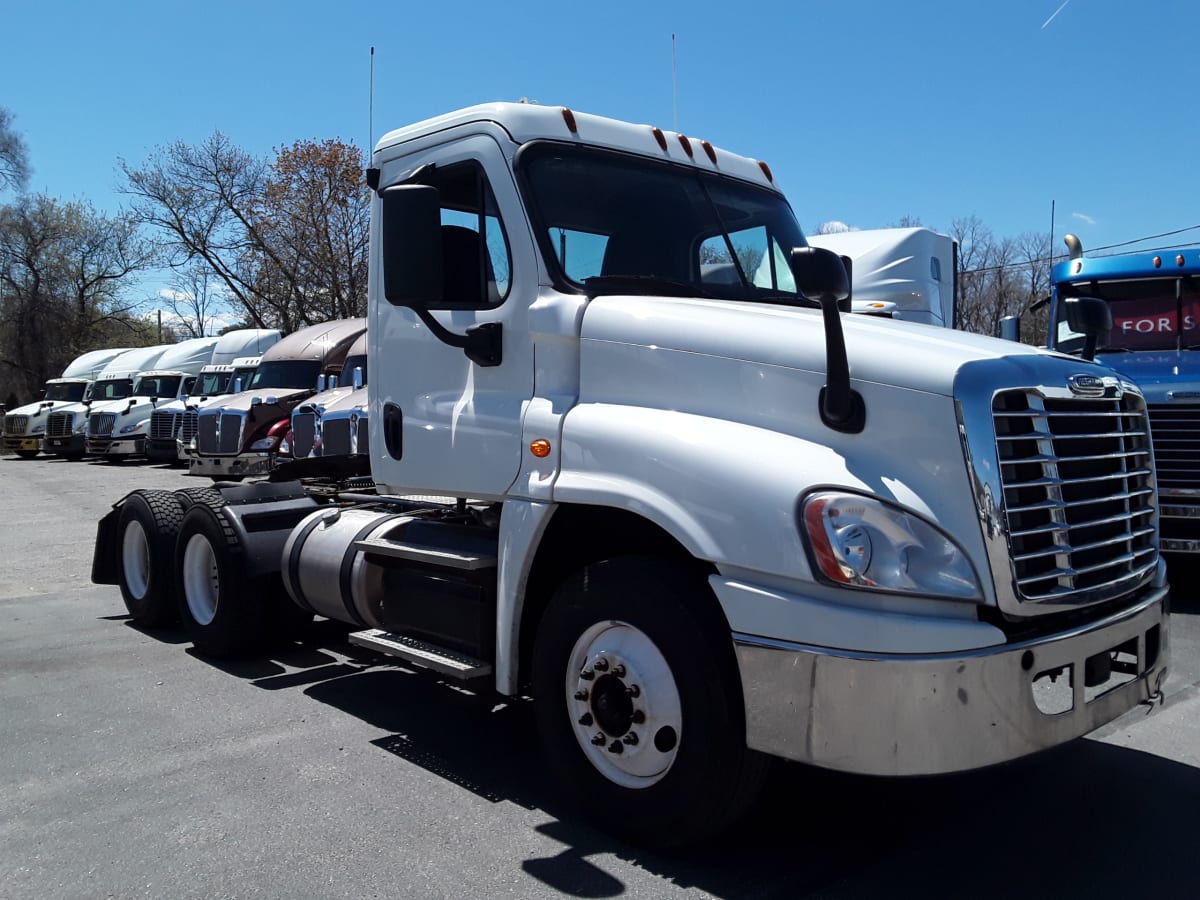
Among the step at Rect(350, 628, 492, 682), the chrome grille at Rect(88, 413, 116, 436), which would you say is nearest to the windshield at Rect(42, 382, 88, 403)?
the chrome grille at Rect(88, 413, 116, 436)

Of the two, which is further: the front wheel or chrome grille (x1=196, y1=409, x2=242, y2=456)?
chrome grille (x1=196, y1=409, x2=242, y2=456)

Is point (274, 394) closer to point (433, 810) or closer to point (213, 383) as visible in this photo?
point (213, 383)

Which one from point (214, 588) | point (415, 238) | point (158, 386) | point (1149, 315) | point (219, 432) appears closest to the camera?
point (415, 238)

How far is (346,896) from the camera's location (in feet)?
11.1

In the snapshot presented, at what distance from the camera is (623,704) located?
3695 millimetres

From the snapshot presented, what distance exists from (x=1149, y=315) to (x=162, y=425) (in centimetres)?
2359

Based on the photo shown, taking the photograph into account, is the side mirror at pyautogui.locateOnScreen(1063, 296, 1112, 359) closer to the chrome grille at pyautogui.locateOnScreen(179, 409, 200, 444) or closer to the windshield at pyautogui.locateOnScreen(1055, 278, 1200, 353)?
the windshield at pyautogui.locateOnScreen(1055, 278, 1200, 353)

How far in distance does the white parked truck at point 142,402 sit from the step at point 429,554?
25.1 m

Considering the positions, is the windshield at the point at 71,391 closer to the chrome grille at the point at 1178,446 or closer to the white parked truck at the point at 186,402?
the white parked truck at the point at 186,402

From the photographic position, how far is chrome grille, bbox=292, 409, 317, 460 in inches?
650

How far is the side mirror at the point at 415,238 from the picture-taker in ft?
13.4

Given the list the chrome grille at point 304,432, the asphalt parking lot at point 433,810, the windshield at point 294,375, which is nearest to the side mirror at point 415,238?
the asphalt parking lot at point 433,810

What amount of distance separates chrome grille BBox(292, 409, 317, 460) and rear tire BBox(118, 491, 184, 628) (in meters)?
8.87


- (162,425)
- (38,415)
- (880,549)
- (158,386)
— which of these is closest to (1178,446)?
(880,549)
